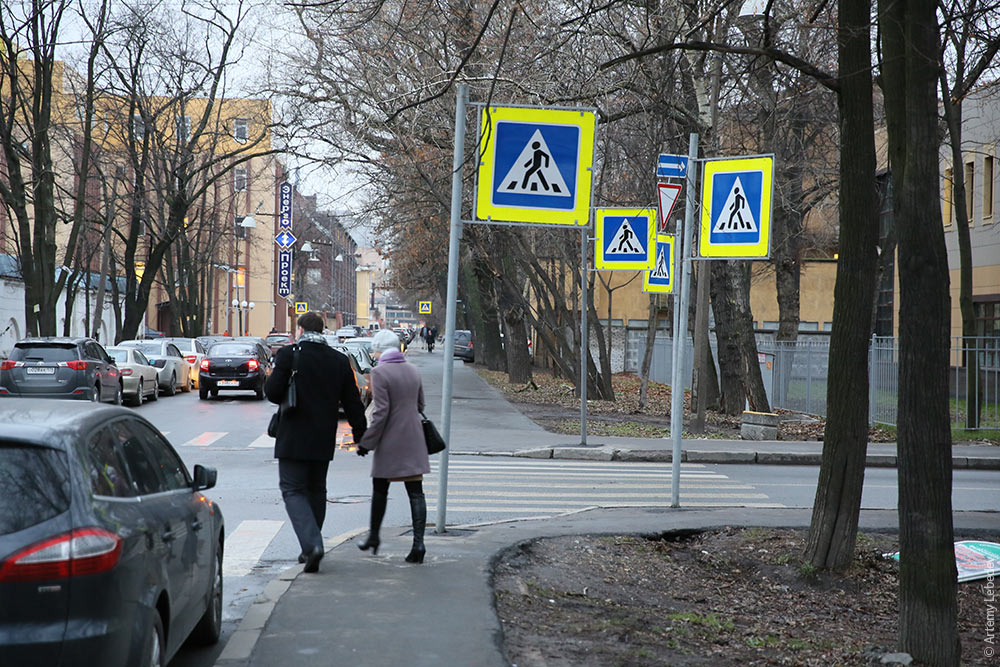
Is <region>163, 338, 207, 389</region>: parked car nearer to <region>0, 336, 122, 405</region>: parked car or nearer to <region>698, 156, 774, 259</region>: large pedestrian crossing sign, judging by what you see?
<region>0, 336, 122, 405</region>: parked car

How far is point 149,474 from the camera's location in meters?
5.17

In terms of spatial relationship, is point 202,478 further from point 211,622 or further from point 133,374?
point 133,374

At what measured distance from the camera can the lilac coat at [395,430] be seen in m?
7.84

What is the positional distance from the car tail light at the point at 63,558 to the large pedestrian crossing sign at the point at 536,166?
17.2 feet

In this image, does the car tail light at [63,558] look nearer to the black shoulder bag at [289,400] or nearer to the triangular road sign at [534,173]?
the black shoulder bag at [289,400]

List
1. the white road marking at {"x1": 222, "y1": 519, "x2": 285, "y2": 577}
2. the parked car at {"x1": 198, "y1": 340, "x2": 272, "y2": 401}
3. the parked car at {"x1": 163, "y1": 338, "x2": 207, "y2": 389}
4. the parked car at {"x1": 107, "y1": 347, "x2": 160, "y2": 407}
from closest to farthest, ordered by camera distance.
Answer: the white road marking at {"x1": 222, "y1": 519, "x2": 285, "y2": 577} → the parked car at {"x1": 107, "y1": 347, "x2": 160, "y2": 407} → the parked car at {"x1": 198, "y1": 340, "x2": 272, "y2": 401} → the parked car at {"x1": 163, "y1": 338, "x2": 207, "y2": 389}

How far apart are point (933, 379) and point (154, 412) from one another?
22.0 metres

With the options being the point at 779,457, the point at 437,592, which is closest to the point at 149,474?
the point at 437,592

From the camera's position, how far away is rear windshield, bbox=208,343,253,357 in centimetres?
3000

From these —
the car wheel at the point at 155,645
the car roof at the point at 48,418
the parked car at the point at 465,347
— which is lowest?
the parked car at the point at 465,347

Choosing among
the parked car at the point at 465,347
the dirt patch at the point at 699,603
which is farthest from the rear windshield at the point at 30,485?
the parked car at the point at 465,347

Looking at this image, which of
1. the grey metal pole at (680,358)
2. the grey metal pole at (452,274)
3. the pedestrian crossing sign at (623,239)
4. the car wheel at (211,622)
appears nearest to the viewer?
the car wheel at (211,622)

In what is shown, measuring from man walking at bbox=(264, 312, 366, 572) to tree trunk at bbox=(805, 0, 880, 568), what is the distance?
3640 mm

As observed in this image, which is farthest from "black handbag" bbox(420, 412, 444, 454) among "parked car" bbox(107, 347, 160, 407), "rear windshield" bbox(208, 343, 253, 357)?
"rear windshield" bbox(208, 343, 253, 357)
